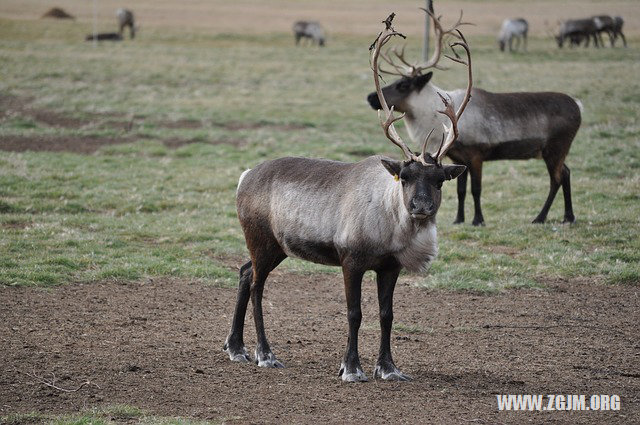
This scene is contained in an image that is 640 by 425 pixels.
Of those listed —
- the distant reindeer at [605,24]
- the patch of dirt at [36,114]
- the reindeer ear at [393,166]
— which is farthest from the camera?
the distant reindeer at [605,24]

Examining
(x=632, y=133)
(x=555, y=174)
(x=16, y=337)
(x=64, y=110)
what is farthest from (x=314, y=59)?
(x=16, y=337)

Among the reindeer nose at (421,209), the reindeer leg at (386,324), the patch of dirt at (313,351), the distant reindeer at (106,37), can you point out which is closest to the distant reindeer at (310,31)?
the distant reindeer at (106,37)

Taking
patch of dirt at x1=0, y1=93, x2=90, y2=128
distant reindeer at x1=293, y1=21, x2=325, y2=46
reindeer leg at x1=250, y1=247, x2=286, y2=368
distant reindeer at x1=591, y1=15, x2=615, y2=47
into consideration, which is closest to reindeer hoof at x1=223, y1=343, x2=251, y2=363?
reindeer leg at x1=250, y1=247, x2=286, y2=368

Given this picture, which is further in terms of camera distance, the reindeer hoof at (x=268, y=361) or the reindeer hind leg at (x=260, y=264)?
the reindeer hind leg at (x=260, y=264)

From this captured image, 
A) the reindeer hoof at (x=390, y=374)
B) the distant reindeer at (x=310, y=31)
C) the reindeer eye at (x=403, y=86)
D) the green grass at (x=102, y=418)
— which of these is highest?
the reindeer eye at (x=403, y=86)

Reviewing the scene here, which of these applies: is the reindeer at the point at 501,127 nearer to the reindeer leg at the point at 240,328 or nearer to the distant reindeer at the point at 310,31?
the reindeer leg at the point at 240,328

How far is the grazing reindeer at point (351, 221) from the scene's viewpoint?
21.9ft

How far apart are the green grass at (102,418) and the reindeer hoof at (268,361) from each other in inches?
53.2

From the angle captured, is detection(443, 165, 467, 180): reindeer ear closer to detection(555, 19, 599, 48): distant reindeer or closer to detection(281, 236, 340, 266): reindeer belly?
detection(281, 236, 340, 266): reindeer belly

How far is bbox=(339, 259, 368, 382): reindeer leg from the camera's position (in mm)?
6836

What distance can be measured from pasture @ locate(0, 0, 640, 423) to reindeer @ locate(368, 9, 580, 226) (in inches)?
25.9

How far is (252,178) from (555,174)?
20.7ft

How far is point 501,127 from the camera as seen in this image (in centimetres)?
1245

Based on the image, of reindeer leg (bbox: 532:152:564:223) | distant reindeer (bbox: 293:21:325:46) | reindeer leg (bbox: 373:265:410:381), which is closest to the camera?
reindeer leg (bbox: 373:265:410:381)
